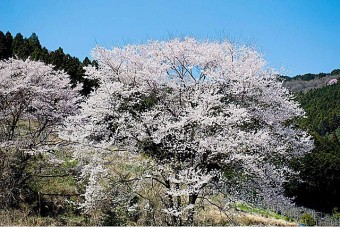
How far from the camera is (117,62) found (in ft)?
37.4

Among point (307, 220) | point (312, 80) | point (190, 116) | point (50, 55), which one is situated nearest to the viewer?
point (190, 116)

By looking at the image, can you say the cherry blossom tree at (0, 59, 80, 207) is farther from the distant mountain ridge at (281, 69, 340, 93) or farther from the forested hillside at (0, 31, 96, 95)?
the distant mountain ridge at (281, 69, 340, 93)

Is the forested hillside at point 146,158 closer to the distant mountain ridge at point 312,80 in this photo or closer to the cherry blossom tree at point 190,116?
the cherry blossom tree at point 190,116

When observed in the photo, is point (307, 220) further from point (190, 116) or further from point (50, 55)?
point (50, 55)

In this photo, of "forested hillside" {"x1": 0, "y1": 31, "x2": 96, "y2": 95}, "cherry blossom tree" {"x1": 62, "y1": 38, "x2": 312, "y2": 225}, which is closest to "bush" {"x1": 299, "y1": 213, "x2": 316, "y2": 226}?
"cherry blossom tree" {"x1": 62, "y1": 38, "x2": 312, "y2": 225}

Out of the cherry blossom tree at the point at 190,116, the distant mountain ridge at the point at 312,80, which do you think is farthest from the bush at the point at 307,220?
the distant mountain ridge at the point at 312,80

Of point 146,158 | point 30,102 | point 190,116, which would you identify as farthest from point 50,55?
point 190,116

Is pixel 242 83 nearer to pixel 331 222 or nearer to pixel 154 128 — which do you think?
pixel 154 128

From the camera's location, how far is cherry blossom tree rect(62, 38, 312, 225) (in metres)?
10.1

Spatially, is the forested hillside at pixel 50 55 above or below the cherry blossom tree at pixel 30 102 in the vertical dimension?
above

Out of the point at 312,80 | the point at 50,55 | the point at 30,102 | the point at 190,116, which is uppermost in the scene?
the point at 312,80

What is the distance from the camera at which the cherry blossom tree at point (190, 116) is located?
33.0 ft

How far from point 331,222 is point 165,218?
47.8 ft

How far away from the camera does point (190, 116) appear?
32.9 ft
